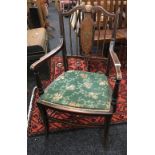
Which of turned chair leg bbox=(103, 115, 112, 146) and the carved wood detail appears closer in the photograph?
turned chair leg bbox=(103, 115, 112, 146)

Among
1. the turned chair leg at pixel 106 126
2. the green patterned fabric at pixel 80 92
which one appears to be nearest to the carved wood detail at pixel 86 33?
the green patterned fabric at pixel 80 92

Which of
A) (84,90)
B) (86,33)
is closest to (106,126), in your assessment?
(84,90)

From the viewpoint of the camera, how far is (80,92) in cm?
135

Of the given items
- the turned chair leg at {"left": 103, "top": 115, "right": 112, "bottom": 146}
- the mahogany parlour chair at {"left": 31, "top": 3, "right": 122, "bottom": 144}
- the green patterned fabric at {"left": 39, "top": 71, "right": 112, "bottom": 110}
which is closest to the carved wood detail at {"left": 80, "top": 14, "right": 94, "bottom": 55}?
the mahogany parlour chair at {"left": 31, "top": 3, "right": 122, "bottom": 144}

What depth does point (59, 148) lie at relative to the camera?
1521 mm

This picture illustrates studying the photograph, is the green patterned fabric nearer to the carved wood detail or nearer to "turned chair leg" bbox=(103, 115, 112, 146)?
"turned chair leg" bbox=(103, 115, 112, 146)

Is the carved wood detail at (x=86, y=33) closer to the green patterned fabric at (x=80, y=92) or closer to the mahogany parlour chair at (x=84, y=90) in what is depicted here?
the mahogany parlour chair at (x=84, y=90)

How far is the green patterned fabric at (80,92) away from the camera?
4.19 feet

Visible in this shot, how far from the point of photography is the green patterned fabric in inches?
50.3

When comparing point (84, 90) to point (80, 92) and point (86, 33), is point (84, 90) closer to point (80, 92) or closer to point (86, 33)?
point (80, 92)
